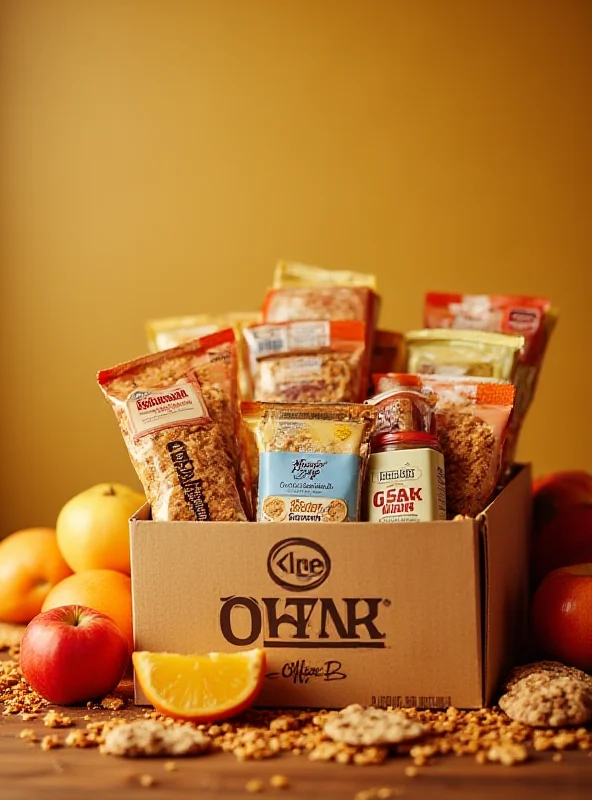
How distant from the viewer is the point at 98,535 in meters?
1.26

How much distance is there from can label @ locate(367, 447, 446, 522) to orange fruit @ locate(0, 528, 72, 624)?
1.61 feet

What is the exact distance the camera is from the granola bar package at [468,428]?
1.12 meters

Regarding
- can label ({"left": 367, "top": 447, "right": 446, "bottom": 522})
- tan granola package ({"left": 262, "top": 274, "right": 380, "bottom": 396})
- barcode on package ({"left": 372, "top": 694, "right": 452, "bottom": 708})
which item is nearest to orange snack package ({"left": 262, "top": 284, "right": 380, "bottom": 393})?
tan granola package ({"left": 262, "top": 274, "right": 380, "bottom": 396})

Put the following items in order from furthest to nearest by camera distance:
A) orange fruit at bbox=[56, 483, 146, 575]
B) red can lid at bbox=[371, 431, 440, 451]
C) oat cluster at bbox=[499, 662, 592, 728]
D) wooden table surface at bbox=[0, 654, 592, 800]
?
orange fruit at bbox=[56, 483, 146, 575] < red can lid at bbox=[371, 431, 440, 451] < oat cluster at bbox=[499, 662, 592, 728] < wooden table surface at bbox=[0, 654, 592, 800]

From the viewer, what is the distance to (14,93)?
6.98ft

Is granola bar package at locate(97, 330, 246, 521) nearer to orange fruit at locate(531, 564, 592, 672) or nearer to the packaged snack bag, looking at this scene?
the packaged snack bag

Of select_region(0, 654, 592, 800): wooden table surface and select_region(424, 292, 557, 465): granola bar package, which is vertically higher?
select_region(424, 292, 557, 465): granola bar package

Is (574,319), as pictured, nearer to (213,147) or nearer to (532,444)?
(532,444)

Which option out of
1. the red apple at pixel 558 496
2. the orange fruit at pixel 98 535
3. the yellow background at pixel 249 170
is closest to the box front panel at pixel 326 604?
the orange fruit at pixel 98 535

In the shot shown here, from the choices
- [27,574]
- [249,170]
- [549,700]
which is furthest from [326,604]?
[249,170]

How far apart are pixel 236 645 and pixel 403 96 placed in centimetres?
147

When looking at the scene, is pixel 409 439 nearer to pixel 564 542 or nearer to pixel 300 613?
pixel 300 613

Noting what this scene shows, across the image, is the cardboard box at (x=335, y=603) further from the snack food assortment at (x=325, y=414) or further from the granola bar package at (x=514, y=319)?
the granola bar package at (x=514, y=319)

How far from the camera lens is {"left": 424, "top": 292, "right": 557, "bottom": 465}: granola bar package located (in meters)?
1.46
